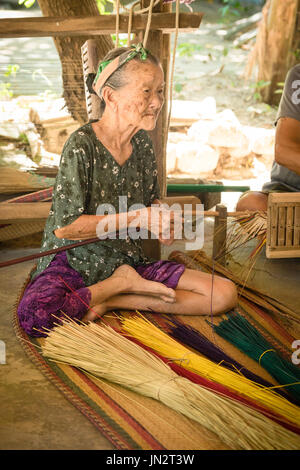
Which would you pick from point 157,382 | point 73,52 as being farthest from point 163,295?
point 73,52

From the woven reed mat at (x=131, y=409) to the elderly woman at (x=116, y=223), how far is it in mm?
230

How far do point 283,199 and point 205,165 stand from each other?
3607 millimetres

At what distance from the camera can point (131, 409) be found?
1980mm

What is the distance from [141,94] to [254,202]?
1.31m

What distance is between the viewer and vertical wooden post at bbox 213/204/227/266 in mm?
3090

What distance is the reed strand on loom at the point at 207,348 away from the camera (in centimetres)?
208

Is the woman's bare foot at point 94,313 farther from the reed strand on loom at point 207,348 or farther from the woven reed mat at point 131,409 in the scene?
the reed strand on loom at point 207,348

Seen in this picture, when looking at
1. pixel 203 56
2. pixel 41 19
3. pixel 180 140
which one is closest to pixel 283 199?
pixel 41 19

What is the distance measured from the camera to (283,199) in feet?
9.26

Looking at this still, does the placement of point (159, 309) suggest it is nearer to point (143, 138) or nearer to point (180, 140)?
point (143, 138)

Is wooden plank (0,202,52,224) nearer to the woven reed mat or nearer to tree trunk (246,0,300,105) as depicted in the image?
the woven reed mat

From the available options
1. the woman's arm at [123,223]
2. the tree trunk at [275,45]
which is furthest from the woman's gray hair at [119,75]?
the tree trunk at [275,45]

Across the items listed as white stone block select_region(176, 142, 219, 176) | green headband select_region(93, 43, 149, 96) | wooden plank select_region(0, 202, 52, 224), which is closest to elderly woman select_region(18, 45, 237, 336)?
green headband select_region(93, 43, 149, 96)
